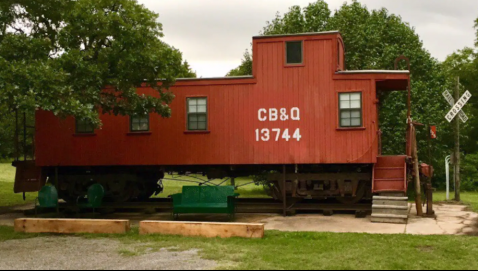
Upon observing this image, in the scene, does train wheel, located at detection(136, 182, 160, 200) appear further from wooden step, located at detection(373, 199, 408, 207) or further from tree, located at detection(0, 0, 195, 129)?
wooden step, located at detection(373, 199, 408, 207)

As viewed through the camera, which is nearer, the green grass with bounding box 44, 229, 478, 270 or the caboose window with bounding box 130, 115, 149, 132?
the green grass with bounding box 44, 229, 478, 270

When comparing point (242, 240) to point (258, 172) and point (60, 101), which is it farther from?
point (258, 172)

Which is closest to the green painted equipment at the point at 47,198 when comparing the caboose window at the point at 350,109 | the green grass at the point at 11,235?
the green grass at the point at 11,235

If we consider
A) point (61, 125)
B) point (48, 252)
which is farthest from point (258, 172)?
point (48, 252)

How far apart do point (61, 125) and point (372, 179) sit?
9.78 m

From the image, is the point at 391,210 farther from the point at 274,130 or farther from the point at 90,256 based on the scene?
the point at 90,256

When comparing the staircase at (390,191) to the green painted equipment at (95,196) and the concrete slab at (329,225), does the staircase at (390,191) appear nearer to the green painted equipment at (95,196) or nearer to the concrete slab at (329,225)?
the concrete slab at (329,225)

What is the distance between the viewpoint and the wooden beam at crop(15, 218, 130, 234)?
1201 centimetres

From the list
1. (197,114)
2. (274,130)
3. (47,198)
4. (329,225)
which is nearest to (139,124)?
(197,114)

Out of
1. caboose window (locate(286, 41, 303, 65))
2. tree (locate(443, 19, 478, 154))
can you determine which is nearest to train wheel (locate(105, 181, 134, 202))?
caboose window (locate(286, 41, 303, 65))

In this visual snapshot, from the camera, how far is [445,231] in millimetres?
12266

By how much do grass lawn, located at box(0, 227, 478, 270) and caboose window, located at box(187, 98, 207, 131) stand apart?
5209 millimetres

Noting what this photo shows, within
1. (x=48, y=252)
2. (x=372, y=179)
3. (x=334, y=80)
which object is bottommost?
(x=48, y=252)

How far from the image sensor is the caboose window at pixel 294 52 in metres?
15.8
